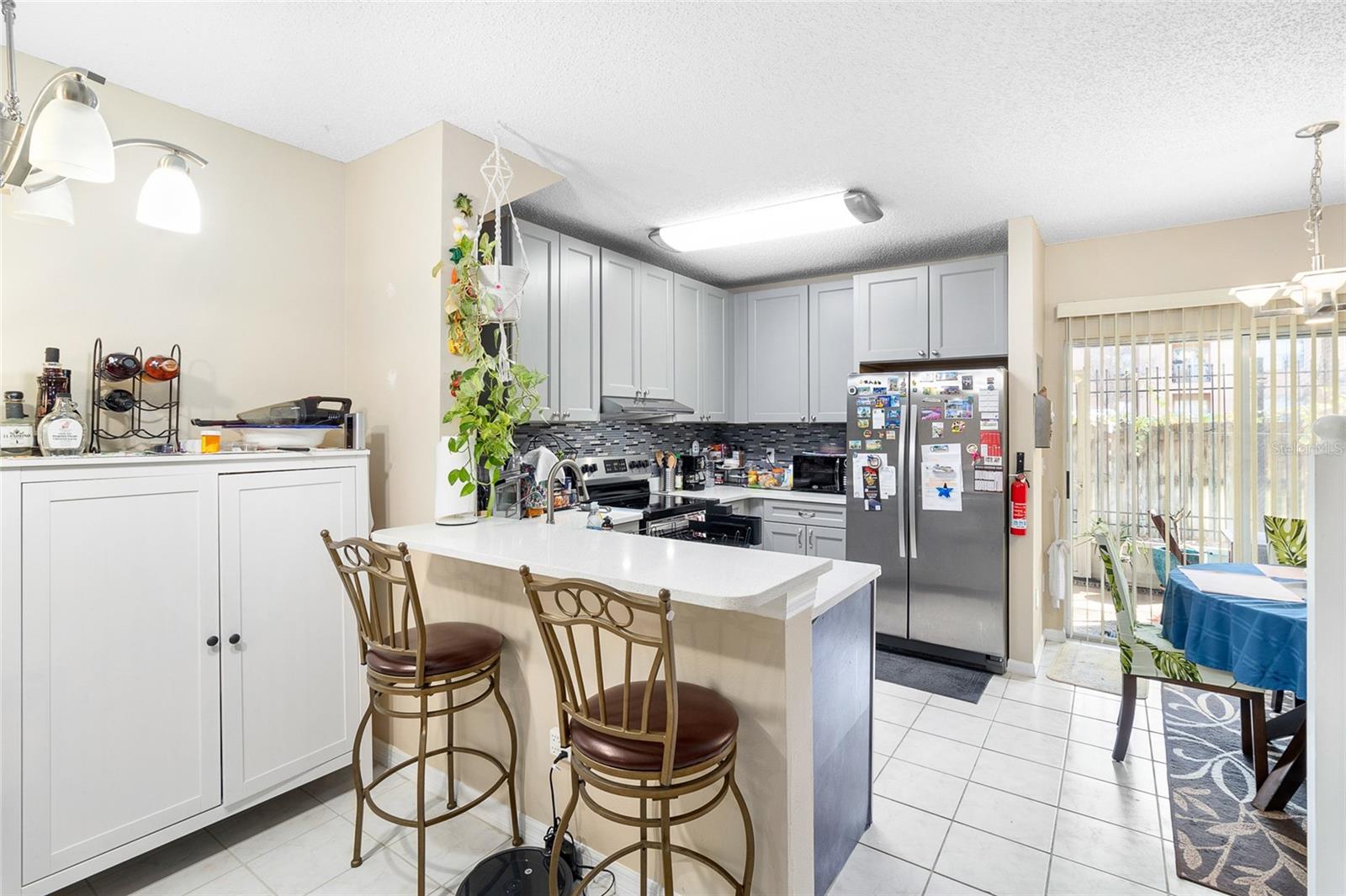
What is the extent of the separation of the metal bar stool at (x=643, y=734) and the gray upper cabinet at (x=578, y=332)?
6.94 ft

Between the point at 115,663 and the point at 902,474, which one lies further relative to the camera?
the point at 902,474

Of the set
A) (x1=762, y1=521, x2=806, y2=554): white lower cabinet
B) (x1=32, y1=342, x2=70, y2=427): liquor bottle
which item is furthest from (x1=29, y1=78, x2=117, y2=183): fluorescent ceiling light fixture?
(x1=762, y1=521, x2=806, y2=554): white lower cabinet

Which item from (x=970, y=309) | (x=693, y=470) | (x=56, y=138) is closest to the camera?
(x=56, y=138)

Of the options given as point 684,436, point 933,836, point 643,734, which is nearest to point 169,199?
point 643,734

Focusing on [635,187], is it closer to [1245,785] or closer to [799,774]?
[799,774]

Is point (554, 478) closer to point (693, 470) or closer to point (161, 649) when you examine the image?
point (161, 649)

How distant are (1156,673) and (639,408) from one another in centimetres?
288

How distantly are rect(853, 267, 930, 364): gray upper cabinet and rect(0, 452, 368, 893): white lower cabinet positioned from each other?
3.21 m

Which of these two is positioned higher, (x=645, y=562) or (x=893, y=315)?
(x=893, y=315)

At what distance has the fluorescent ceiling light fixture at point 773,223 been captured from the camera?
10.4 feet

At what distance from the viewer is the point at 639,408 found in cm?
404

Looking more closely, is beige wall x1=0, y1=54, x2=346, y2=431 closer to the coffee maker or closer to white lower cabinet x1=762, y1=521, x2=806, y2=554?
the coffee maker

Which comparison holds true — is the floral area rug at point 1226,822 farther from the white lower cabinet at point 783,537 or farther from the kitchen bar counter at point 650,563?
the white lower cabinet at point 783,537

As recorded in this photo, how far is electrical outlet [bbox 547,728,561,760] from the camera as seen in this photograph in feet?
6.59
